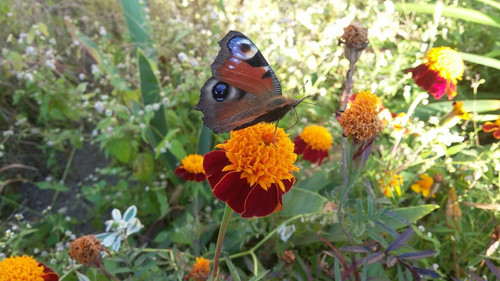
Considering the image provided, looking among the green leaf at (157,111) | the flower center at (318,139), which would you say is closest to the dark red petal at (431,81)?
the flower center at (318,139)

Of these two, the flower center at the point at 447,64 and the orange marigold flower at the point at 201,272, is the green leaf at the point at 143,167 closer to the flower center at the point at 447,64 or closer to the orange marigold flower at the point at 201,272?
the orange marigold flower at the point at 201,272

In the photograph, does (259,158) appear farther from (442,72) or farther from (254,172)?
(442,72)

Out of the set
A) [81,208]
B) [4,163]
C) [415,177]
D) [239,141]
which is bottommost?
[81,208]

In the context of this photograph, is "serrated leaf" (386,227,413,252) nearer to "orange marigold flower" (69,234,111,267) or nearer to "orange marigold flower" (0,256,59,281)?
"orange marigold flower" (69,234,111,267)

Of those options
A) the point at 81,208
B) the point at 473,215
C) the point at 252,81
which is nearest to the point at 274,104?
the point at 252,81

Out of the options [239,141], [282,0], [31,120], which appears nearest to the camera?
[239,141]

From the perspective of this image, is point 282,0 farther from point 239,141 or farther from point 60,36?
point 239,141
